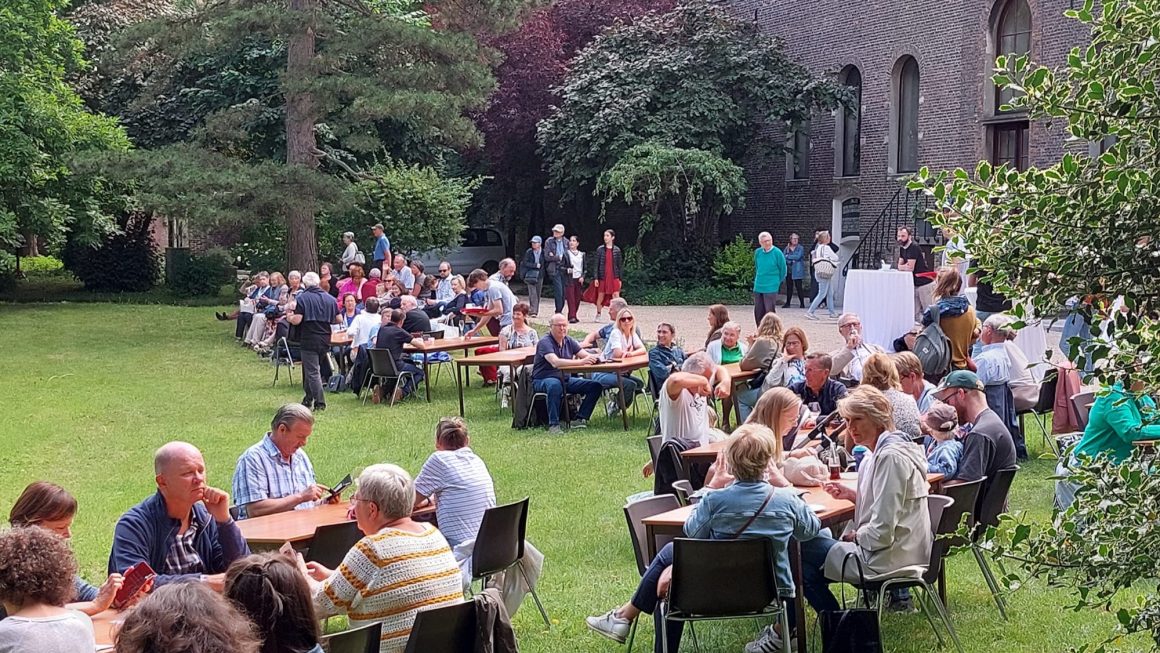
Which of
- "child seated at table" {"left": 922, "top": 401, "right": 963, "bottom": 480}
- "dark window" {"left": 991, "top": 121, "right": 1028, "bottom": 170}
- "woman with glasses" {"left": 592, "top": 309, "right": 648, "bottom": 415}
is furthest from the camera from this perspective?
"dark window" {"left": 991, "top": 121, "right": 1028, "bottom": 170}

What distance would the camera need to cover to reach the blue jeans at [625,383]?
45.0ft

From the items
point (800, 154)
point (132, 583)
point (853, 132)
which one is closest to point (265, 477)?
point (132, 583)

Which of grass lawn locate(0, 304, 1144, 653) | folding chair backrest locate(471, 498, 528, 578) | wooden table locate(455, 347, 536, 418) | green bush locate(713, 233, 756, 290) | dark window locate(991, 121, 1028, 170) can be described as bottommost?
grass lawn locate(0, 304, 1144, 653)

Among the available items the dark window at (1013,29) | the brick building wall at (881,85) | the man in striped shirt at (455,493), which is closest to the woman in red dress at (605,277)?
the brick building wall at (881,85)

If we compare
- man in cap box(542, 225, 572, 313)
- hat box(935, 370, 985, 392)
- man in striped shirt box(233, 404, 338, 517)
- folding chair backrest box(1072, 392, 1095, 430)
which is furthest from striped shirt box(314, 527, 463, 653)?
man in cap box(542, 225, 572, 313)

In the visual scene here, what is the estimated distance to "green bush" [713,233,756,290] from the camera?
29781 millimetres

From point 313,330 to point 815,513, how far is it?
951 centimetres

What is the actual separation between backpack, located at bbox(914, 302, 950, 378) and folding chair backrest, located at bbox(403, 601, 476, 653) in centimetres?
713

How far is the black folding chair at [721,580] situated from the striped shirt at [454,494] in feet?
5.16

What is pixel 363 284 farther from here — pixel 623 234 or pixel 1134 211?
pixel 1134 211

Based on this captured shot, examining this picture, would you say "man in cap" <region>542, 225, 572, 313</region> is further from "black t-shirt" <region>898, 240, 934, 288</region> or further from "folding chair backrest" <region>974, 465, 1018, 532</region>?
"folding chair backrest" <region>974, 465, 1018, 532</region>

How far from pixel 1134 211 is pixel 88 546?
25.6 ft

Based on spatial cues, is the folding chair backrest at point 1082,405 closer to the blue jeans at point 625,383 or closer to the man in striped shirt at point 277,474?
the blue jeans at point 625,383

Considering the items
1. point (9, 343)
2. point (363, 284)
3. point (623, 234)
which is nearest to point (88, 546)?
point (363, 284)
